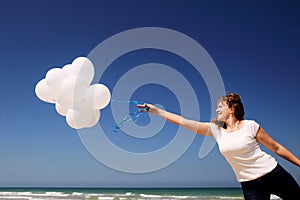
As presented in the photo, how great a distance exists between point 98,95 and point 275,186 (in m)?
1.96

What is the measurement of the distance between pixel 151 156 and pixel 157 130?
0.67 metres

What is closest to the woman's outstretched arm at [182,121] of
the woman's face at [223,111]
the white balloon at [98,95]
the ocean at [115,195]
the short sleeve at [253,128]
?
the woman's face at [223,111]

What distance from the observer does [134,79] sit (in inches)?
195

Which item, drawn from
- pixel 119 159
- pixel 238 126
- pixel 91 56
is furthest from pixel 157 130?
Result: pixel 238 126

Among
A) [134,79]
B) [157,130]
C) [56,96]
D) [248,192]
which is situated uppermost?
[134,79]

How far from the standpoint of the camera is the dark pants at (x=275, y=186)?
2762 mm

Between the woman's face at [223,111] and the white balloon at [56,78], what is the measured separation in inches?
68.3

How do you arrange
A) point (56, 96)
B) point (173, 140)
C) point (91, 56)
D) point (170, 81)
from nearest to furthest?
point (56, 96), point (91, 56), point (173, 140), point (170, 81)

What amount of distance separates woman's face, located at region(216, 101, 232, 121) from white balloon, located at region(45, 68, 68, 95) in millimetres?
1736

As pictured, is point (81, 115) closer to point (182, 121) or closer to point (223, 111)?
point (182, 121)

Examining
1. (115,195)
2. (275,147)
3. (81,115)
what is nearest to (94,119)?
(81,115)

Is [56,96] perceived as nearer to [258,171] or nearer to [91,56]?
[91,56]

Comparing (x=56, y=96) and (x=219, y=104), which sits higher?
(x=56, y=96)

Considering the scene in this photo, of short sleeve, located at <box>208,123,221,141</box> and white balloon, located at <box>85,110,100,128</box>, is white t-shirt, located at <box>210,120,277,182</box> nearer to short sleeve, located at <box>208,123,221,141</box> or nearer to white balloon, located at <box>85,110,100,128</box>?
short sleeve, located at <box>208,123,221,141</box>
